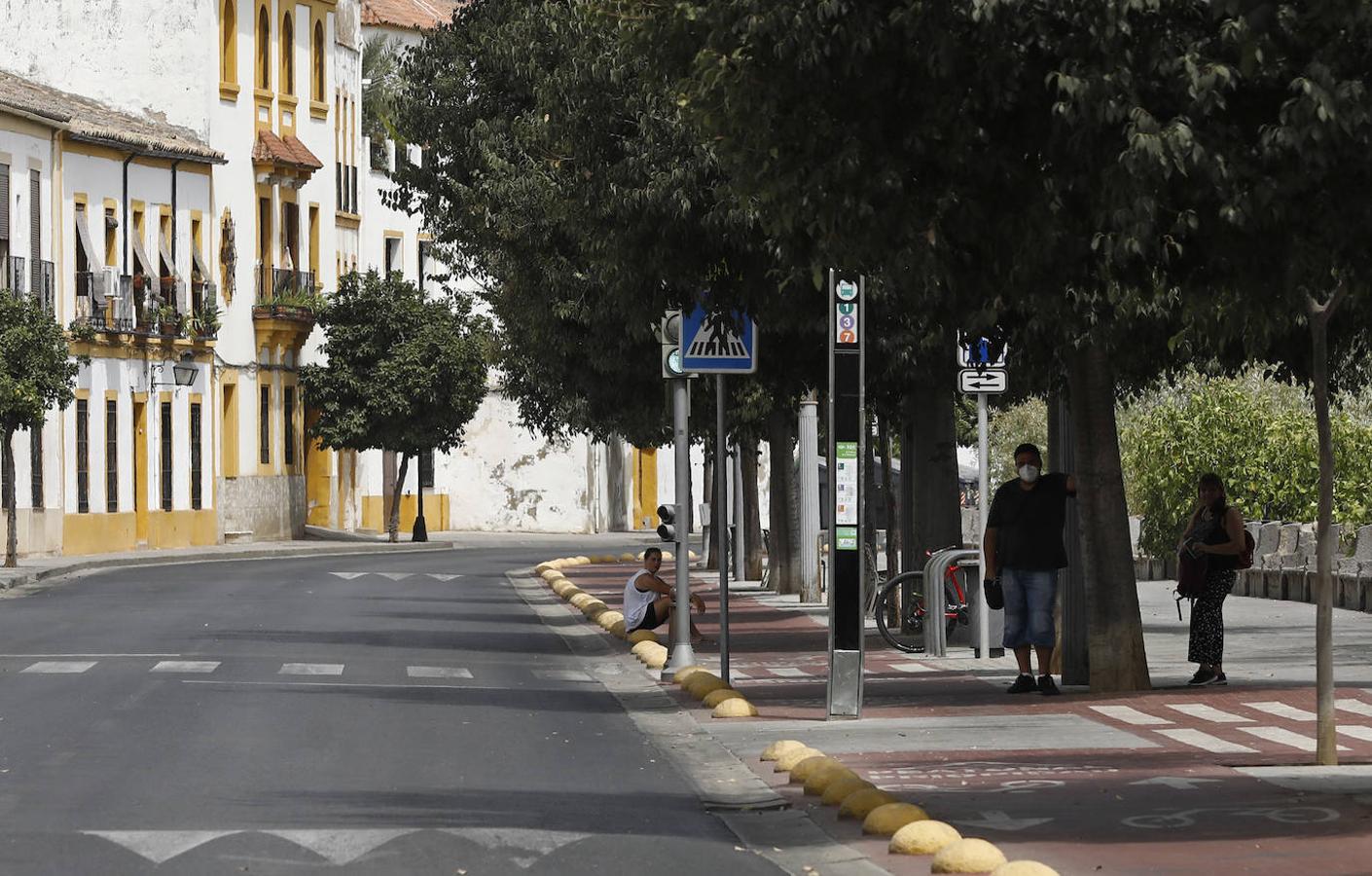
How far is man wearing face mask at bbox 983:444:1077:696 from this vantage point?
17.8 metres

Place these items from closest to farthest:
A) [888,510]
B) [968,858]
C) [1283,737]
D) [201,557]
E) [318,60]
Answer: [968,858] → [1283,737] → [888,510] → [201,557] → [318,60]

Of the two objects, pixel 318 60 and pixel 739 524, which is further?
pixel 318 60

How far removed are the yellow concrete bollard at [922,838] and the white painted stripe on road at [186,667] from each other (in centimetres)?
1164

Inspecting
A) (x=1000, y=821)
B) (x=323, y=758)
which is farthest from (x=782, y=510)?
(x=1000, y=821)

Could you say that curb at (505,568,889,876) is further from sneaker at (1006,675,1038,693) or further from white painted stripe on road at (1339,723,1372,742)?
white painted stripe on road at (1339,723,1372,742)

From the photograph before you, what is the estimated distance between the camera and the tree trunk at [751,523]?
42891mm

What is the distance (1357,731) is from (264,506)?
181 ft

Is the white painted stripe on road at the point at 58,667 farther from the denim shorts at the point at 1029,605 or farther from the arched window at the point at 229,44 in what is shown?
the arched window at the point at 229,44

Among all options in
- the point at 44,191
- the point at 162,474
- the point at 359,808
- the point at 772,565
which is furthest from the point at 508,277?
the point at 162,474

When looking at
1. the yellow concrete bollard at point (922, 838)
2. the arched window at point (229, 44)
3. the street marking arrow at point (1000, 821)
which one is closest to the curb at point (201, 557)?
the arched window at point (229, 44)

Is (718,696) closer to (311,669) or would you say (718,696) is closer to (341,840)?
(311,669)

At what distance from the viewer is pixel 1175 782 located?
12.2 m

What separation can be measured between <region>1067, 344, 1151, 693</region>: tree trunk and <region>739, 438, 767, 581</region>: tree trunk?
25.1 m

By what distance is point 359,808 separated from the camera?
1186 cm
